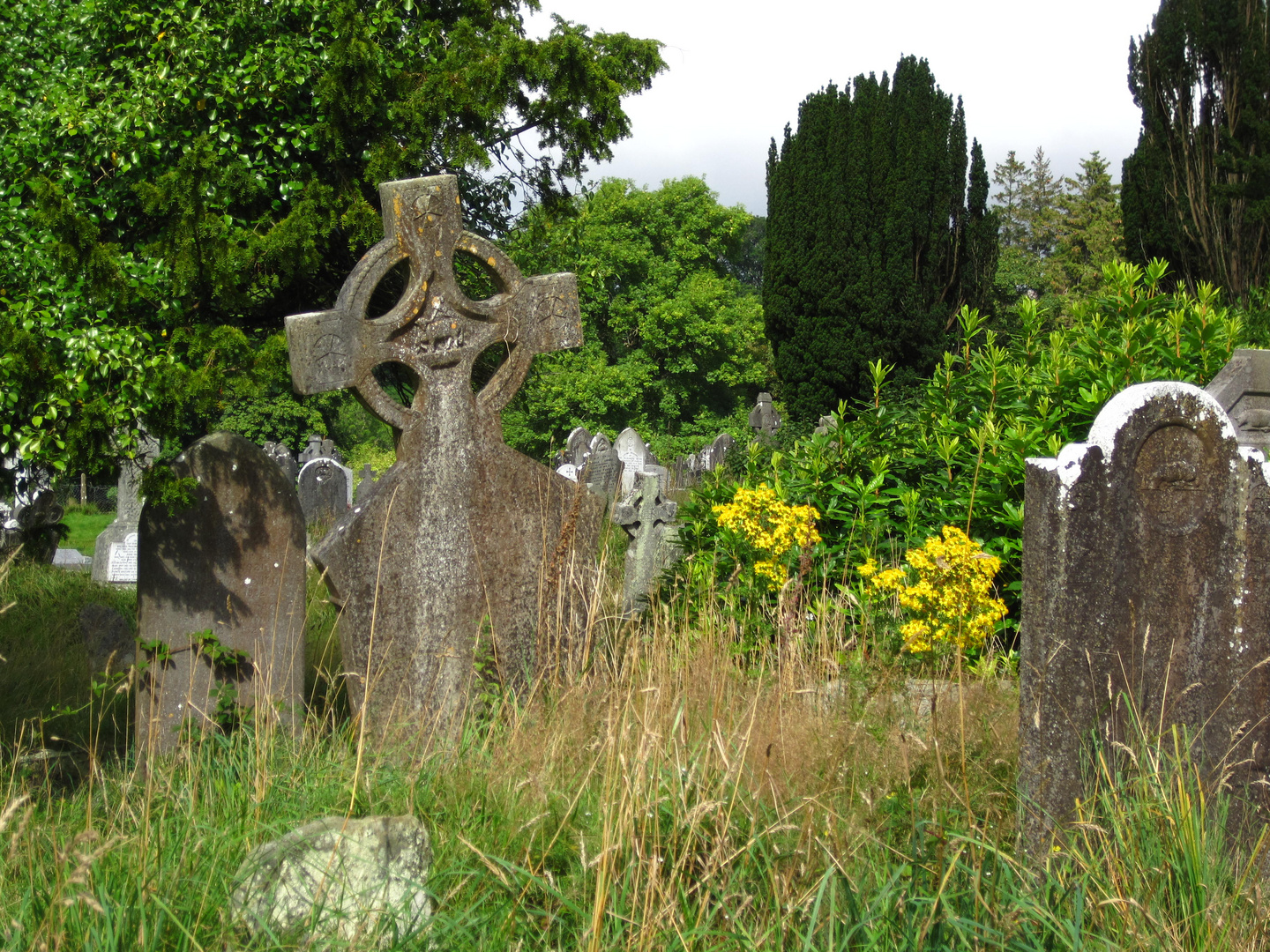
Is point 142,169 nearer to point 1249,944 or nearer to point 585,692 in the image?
point 585,692

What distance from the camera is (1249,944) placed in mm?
2066

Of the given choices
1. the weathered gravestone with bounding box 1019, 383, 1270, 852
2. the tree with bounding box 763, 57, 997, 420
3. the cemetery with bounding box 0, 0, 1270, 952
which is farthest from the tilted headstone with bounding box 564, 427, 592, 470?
the weathered gravestone with bounding box 1019, 383, 1270, 852

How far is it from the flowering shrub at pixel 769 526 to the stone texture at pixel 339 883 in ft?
7.74

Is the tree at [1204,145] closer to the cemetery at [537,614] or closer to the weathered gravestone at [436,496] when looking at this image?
the cemetery at [537,614]

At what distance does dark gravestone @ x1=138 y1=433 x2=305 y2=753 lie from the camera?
12.3 ft

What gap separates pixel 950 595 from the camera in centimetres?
347

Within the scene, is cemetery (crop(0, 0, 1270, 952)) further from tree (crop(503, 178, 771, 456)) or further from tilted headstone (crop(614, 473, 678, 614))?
tree (crop(503, 178, 771, 456))

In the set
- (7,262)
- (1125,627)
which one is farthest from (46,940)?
(7,262)

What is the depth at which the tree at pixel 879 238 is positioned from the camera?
18.5m

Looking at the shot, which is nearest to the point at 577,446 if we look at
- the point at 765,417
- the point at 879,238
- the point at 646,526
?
the point at 765,417

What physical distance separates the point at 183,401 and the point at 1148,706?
10.3ft

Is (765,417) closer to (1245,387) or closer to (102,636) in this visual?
(1245,387)

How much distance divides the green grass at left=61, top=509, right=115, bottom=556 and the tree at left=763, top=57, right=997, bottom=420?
12533mm

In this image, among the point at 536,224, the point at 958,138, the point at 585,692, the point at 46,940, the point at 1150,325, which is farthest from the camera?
the point at 958,138
